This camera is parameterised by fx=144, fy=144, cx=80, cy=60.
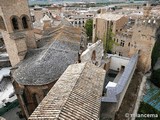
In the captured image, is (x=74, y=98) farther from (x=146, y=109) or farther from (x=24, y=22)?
(x=24, y=22)

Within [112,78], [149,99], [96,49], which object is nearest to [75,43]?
[96,49]

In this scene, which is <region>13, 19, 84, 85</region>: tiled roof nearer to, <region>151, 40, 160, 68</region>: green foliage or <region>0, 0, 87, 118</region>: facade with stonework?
<region>0, 0, 87, 118</region>: facade with stonework

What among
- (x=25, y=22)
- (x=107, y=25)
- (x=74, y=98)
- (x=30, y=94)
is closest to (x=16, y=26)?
(x=25, y=22)

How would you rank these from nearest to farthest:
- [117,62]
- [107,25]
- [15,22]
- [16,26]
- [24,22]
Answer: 1. [15,22]
2. [16,26]
3. [24,22]
4. [117,62]
5. [107,25]

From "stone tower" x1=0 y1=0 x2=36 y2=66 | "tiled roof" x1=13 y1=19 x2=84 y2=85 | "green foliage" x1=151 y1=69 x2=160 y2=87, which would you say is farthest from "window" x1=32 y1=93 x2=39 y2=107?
A: "green foliage" x1=151 y1=69 x2=160 y2=87

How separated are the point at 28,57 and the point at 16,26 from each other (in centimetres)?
382

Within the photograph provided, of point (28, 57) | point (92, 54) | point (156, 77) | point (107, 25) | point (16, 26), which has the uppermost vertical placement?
point (16, 26)

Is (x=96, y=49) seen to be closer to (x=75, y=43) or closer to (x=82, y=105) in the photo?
(x=75, y=43)

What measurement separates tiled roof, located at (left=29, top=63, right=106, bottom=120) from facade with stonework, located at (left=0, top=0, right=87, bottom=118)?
10.00 feet

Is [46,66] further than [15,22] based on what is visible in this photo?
No

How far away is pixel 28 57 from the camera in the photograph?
1667 centimetres

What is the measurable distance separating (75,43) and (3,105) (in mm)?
11537

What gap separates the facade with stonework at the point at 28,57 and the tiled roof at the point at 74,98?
3048mm

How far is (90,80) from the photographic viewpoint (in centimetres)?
1044
